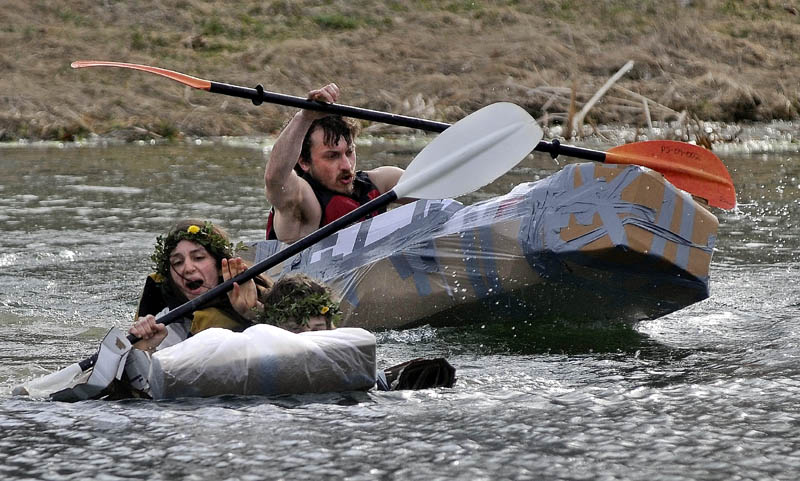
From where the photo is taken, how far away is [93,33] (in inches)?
818

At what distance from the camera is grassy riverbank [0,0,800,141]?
16.4 m

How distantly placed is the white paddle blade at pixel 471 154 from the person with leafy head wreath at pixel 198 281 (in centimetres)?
76

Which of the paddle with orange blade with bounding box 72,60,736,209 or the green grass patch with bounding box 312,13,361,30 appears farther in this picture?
the green grass patch with bounding box 312,13,361,30

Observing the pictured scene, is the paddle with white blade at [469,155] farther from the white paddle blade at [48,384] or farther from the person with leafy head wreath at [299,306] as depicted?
the white paddle blade at [48,384]

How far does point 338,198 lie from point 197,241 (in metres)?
1.16

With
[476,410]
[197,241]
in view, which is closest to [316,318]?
[476,410]

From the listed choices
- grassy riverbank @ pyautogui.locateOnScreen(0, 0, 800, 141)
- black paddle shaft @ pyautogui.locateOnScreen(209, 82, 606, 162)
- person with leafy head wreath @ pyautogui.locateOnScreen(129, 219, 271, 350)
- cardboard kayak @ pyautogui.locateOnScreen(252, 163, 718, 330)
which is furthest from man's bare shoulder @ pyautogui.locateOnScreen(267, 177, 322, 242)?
grassy riverbank @ pyautogui.locateOnScreen(0, 0, 800, 141)

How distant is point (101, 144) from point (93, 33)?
589 centimetres

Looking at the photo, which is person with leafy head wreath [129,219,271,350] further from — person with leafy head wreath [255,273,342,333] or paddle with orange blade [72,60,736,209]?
paddle with orange blade [72,60,736,209]

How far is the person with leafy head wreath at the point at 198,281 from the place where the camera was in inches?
190

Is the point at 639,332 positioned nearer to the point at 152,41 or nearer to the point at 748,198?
the point at 748,198

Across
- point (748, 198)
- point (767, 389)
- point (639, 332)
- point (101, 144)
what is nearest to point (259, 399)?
point (767, 389)

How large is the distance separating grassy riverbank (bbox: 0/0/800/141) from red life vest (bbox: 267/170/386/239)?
8583 mm

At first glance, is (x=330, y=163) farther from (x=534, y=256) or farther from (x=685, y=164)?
(x=685, y=164)
